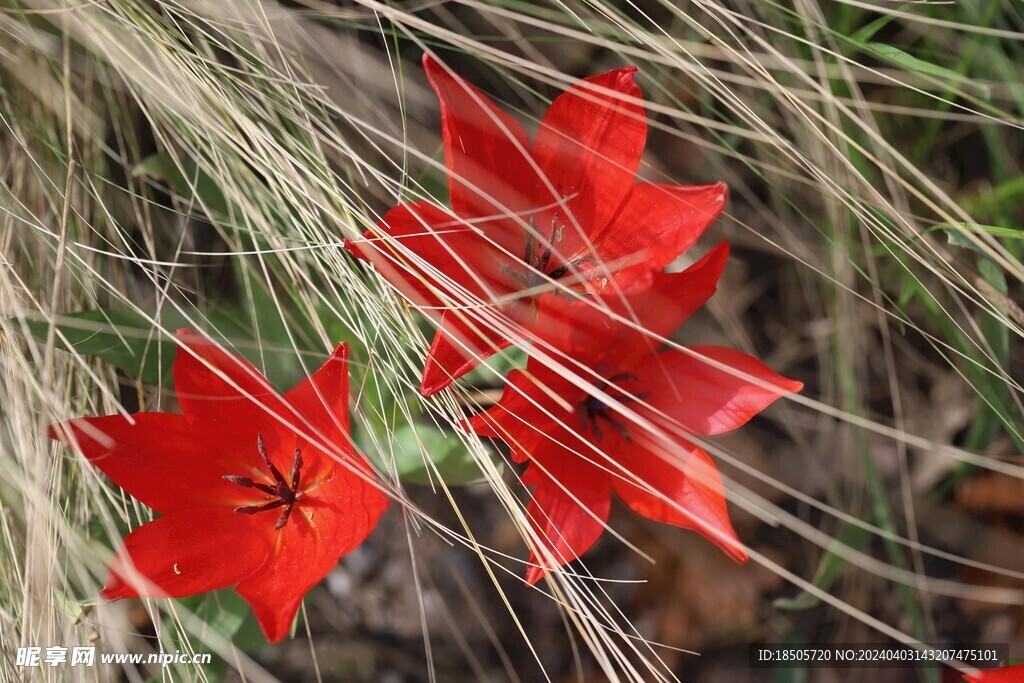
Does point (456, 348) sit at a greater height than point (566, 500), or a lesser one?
greater

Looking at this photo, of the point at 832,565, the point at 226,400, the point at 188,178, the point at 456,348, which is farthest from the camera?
the point at 832,565

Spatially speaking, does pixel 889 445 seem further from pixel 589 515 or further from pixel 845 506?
pixel 589 515

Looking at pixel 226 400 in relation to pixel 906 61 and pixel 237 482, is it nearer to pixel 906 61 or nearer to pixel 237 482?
pixel 237 482

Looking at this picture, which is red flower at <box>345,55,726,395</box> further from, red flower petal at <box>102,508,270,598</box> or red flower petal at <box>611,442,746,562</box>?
red flower petal at <box>102,508,270,598</box>

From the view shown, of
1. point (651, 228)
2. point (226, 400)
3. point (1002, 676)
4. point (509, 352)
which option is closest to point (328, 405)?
point (226, 400)

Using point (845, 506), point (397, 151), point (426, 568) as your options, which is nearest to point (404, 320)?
point (397, 151)

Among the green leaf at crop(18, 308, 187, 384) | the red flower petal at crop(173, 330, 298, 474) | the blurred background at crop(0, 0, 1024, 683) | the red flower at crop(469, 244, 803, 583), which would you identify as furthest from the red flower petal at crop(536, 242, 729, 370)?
the green leaf at crop(18, 308, 187, 384)
